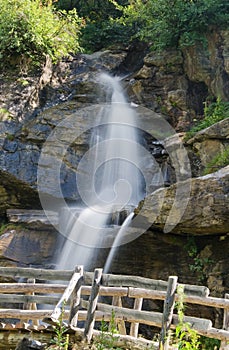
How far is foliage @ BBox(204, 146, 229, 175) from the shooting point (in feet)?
33.0

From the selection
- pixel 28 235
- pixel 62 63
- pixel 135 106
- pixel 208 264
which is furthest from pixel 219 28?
pixel 28 235

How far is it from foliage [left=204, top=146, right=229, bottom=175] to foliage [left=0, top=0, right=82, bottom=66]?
7414 mm

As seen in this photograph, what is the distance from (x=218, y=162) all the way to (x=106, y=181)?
3.97m

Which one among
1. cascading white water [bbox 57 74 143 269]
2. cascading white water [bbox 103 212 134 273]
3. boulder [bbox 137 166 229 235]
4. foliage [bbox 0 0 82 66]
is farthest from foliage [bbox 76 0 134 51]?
boulder [bbox 137 166 229 235]

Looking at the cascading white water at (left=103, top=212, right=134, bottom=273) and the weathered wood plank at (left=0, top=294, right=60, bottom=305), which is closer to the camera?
the weathered wood plank at (left=0, top=294, right=60, bottom=305)

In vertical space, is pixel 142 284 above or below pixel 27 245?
below

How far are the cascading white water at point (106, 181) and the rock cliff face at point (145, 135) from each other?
1.28 feet

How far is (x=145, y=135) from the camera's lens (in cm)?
1369

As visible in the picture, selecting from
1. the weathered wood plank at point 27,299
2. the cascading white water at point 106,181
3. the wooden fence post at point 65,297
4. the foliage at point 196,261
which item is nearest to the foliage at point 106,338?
the wooden fence post at point 65,297

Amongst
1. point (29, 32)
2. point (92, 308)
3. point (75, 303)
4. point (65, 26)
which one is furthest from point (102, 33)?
point (92, 308)

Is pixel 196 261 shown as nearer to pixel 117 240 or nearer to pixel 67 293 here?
pixel 117 240

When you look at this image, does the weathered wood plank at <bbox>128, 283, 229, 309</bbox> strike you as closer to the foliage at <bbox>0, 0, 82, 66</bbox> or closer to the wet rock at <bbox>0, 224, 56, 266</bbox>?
the wet rock at <bbox>0, 224, 56, 266</bbox>

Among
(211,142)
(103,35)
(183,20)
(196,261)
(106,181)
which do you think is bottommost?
(196,261)

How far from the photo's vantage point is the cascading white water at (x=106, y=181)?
427 inches
